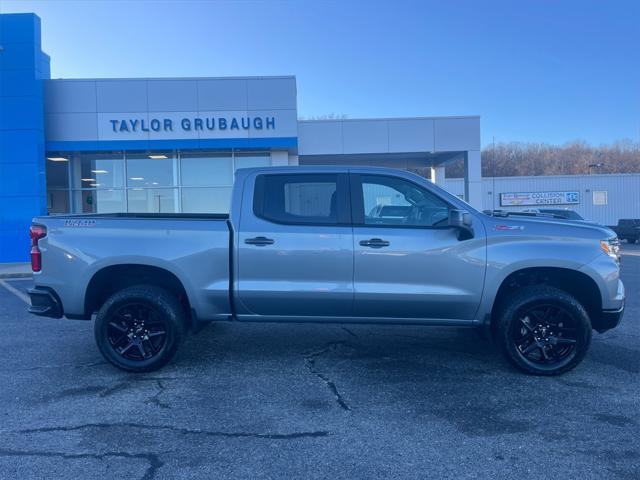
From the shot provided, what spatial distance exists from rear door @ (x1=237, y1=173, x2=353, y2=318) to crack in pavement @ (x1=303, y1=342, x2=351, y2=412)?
588 millimetres

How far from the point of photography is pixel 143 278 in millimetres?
5727

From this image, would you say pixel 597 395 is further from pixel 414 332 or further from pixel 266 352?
pixel 266 352

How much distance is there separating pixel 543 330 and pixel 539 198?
34.9 m

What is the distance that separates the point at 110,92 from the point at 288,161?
6478mm

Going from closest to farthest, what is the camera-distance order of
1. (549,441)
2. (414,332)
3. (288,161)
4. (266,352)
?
(549,441), (266,352), (414,332), (288,161)

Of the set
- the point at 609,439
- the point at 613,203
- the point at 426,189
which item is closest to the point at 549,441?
the point at 609,439

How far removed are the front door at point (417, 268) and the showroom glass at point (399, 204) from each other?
2cm

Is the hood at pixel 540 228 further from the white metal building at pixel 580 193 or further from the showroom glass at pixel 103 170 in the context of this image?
the white metal building at pixel 580 193

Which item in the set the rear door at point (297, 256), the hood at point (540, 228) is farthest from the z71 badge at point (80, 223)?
the hood at point (540, 228)

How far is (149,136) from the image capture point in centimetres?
1881

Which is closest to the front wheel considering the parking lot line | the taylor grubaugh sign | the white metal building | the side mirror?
the side mirror

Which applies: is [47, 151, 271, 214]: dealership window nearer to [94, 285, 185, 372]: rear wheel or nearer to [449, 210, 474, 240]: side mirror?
[94, 285, 185, 372]: rear wheel

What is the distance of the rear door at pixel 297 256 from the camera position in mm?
5324

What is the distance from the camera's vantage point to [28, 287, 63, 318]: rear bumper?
5.50 meters
